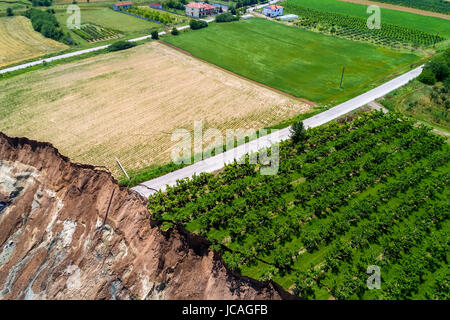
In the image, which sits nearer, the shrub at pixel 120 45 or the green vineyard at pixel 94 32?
the shrub at pixel 120 45

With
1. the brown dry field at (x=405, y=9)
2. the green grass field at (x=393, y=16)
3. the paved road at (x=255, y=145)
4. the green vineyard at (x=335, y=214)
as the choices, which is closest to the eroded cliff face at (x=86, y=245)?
the green vineyard at (x=335, y=214)

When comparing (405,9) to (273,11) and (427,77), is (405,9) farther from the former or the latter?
(427,77)

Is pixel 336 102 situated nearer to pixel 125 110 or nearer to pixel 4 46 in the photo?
pixel 125 110

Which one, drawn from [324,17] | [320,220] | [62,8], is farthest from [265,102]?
[62,8]

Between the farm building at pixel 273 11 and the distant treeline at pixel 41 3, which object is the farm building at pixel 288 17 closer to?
the farm building at pixel 273 11

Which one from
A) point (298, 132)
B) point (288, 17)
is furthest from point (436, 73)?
point (288, 17)
